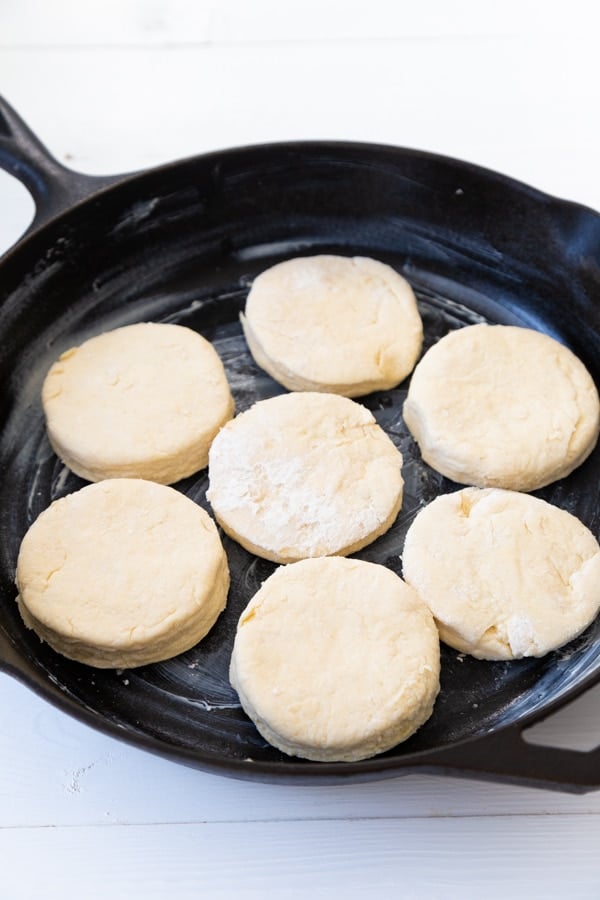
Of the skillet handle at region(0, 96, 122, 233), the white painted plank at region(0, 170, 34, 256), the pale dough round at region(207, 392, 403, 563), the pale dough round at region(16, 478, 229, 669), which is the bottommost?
the pale dough round at region(207, 392, 403, 563)

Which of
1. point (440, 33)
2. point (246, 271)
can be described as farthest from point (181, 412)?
point (440, 33)

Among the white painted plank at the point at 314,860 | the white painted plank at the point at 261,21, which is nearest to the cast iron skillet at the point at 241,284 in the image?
the white painted plank at the point at 314,860

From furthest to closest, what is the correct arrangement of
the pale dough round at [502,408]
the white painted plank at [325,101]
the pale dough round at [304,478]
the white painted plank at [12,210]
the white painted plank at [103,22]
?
1. the white painted plank at [103,22]
2. the white painted plank at [325,101]
3. the white painted plank at [12,210]
4. the pale dough round at [502,408]
5. the pale dough round at [304,478]

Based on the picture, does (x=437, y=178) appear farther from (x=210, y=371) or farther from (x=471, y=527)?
(x=471, y=527)

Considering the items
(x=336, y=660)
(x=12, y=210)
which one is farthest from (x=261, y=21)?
(x=336, y=660)

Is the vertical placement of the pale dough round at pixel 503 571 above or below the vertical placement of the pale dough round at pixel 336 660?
below

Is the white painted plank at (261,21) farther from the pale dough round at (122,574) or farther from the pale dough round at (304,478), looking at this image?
the pale dough round at (122,574)

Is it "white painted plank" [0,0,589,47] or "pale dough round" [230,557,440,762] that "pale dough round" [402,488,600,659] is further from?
"white painted plank" [0,0,589,47]

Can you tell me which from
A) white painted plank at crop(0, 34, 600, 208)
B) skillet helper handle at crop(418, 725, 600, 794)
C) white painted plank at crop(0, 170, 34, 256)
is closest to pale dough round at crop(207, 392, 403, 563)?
skillet helper handle at crop(418, 725, 600, 794)
